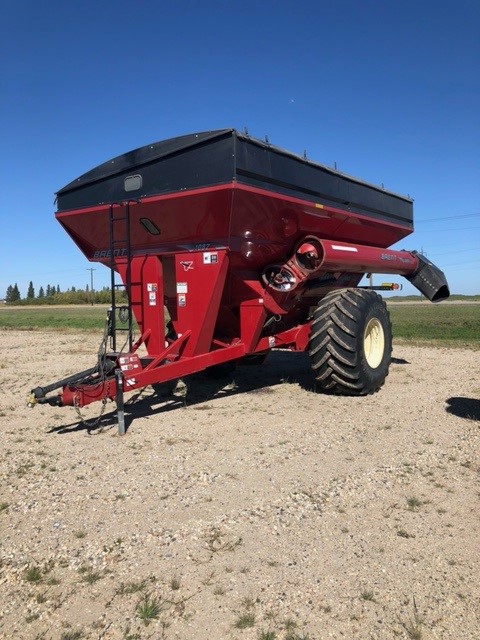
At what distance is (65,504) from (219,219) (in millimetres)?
3409

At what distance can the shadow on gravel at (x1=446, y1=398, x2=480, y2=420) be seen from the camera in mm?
6074

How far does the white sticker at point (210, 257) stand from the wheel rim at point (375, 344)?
9.19 ft

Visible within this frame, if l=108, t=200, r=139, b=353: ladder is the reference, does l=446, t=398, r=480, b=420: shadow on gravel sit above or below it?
below

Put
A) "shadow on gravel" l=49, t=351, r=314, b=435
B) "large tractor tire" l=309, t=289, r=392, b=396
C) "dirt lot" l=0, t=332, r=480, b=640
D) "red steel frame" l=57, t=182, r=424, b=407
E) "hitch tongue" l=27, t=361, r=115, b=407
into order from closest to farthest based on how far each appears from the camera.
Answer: "dirt lot" l=0, t=332, r=480, b=640 < "hitch tongue" l=27, t=361, r=115, b=407 < "red steel frame" l=57, t=182, r=424, b=407 < "shadow on gravel" l=49, t=351, r=314, b=435 < "large tractor tire" l=309, t=289, r=392, b=396

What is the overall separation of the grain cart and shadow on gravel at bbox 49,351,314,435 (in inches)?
23.7

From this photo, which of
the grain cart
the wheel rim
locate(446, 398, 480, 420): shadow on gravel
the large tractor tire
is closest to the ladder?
the grain cart

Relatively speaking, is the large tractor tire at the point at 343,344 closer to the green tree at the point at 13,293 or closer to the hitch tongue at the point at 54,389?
the hitch tongue at the point at 54,389

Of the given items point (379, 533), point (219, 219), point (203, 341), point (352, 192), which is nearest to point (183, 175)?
point (219, 219)

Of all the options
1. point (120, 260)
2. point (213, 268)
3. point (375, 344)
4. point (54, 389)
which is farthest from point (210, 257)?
point (375, 344)

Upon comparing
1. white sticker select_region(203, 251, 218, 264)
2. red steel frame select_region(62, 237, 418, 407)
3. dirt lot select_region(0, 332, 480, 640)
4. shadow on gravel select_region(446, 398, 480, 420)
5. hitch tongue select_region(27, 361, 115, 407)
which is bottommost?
dirt lot select_region(0, 332, 480, 640)

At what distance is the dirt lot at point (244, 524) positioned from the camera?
248 centimetres

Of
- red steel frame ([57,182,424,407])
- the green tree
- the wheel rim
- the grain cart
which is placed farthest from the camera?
the green tree

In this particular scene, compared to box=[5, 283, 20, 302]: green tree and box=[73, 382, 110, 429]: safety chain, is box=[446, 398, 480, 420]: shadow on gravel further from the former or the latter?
box=[5, 283, 20, 302]: green tree

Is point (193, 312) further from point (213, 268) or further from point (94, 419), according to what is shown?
point (94, 419)
